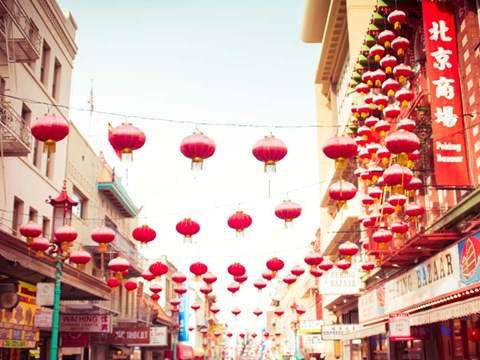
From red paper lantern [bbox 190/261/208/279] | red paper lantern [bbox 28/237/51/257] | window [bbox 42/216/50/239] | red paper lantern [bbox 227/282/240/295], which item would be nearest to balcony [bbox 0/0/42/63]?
red paper lantern [bbox 28/237/51/257]

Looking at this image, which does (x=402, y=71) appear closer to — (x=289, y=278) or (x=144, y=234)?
(x=144, y=234)

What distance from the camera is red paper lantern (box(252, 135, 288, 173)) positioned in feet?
43.2

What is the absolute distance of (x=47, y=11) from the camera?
23.4m

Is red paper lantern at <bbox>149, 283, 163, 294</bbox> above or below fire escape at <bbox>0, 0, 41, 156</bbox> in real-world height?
below

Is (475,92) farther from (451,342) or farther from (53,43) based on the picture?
(53,43)

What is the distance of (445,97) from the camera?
16094 millimetres

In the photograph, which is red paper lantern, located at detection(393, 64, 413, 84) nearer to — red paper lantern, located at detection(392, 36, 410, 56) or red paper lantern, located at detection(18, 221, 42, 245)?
red paper lantern, located at detection(392, 36, 410, 56)

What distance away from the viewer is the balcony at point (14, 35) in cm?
1725

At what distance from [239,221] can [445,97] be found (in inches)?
258

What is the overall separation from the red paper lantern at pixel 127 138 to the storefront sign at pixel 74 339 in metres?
13.9

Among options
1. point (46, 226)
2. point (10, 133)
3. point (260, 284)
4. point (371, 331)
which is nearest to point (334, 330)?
point (260, 284)

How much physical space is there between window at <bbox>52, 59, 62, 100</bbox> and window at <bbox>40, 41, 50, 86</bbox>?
1204mm

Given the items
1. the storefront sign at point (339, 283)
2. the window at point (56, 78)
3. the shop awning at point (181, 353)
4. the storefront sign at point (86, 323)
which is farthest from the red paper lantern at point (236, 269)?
the shop awning at point (181, 353)

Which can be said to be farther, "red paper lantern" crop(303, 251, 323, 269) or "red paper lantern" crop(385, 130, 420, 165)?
"red paper lantern" crop(303, 251, 323, 269)
